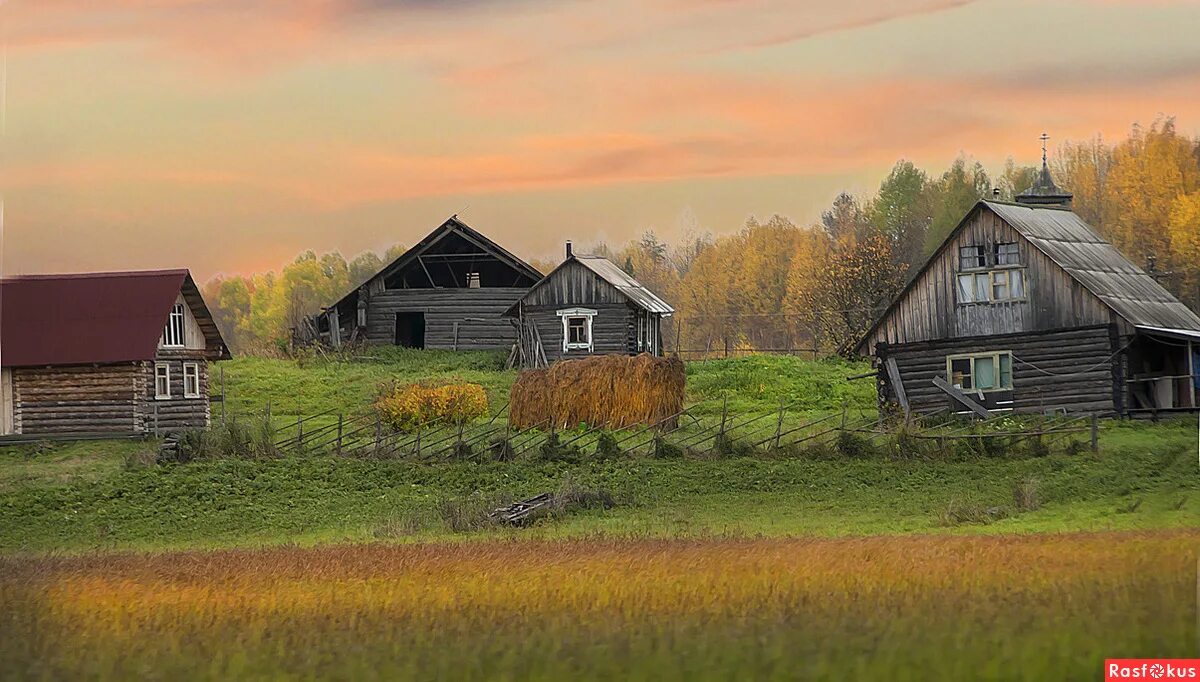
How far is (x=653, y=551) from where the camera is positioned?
19.7 m

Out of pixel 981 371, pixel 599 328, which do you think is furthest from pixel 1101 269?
pixel 599 328

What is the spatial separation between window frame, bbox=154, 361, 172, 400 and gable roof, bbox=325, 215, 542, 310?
1269 cm

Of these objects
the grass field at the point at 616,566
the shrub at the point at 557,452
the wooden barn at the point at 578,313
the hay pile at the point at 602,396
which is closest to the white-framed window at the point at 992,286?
the grass field at the point at 616,566

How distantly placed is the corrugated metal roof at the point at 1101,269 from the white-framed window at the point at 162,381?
1712 cm

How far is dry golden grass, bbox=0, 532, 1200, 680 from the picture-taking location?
1448 centimetres

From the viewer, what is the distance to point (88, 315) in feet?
116

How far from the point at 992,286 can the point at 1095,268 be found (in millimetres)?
1972

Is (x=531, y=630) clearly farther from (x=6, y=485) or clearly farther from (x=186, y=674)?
(x=6, y=485)

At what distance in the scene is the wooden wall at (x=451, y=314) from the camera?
4916cm

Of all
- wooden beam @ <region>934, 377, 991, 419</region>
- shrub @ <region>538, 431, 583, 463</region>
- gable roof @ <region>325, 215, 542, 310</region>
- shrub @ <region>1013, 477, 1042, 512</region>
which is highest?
gable roof @ <region>325, 215, 542, 310</region>

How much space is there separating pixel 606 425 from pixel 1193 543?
1562 centimetres

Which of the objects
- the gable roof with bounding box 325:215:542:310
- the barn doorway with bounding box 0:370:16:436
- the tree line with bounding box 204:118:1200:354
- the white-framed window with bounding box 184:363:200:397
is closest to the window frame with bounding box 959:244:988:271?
the tree line with bounding box 204:118:1200:354

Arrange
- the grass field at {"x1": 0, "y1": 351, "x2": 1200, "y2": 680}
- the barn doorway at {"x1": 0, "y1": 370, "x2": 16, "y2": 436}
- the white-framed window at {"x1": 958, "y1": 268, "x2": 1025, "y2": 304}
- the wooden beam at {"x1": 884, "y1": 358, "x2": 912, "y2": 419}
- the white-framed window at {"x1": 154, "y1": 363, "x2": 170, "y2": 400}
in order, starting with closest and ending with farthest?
the grass field at {"x1": 0, "y1": 351, "x2": 1200, "y2": 680}, the white-framed window at {"x1": 958, "y1": 268, "x2": 1025, "y2": 304}, the wooden beam at {"x1": 884, "y1": 358, "x2": 912, "y2": 419}, the barn doorway at {"x1": 0, "y1": 370, "x2": 16, "y2": 436}, the white-framed window at {"x1": 154, "y1": 363, "x2": 170, "y2": 400}

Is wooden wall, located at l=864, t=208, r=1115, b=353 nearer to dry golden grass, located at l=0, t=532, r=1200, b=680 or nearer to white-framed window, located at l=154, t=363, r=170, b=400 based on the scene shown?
dry golden grass, located at l=0, t=532, r=1200, b=680
